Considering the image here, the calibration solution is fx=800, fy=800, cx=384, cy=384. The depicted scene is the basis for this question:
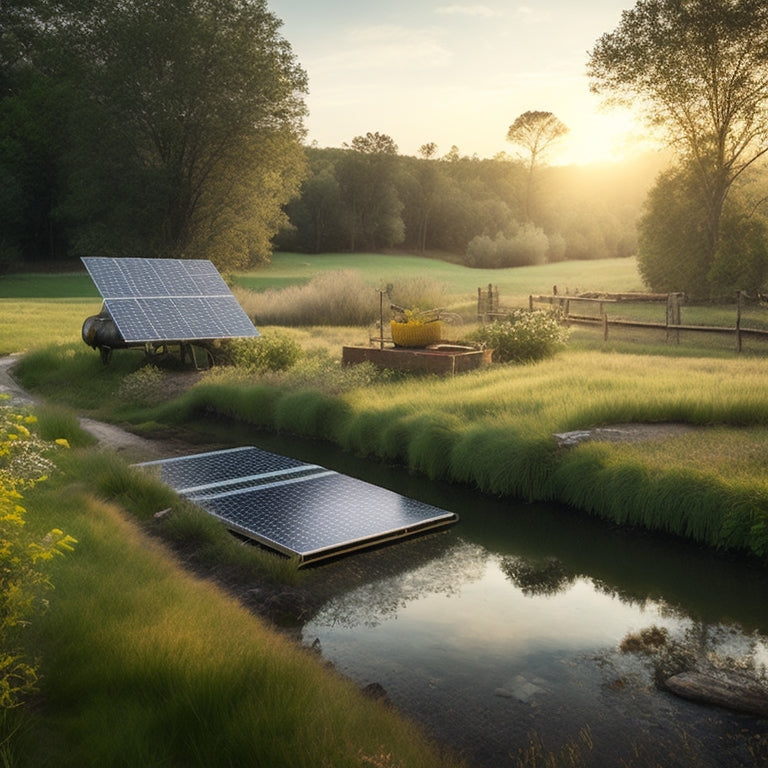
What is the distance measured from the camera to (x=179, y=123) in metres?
33.0

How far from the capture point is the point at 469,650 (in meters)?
6.31

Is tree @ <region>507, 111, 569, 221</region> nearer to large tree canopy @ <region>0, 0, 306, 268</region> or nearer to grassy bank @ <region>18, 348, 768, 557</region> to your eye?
large tree canopy @ <region>0, 0, 306, 268</region>

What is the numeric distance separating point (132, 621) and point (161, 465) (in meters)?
6.14

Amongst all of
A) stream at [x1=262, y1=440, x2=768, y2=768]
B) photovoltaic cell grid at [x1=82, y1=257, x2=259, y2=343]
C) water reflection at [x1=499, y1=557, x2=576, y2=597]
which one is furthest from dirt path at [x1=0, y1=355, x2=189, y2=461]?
water reflection at [x1=499, y1=557, x2=576, y2=597]

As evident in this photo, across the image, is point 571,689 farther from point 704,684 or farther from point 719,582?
point 719,582

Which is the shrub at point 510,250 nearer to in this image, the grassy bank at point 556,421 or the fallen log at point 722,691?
the grassy bank at point 556,421

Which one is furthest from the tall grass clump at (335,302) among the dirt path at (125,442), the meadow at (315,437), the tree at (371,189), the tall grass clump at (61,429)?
the tree at (371,189)

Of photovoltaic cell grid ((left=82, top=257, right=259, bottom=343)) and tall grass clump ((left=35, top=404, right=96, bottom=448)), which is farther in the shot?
photovoltaic cell grid ((left=82, top=257, right=259, bottom=343))

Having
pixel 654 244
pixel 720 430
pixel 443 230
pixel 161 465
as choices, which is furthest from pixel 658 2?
pixel 443 230

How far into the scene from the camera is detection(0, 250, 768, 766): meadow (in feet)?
14.4

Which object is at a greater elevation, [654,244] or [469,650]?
[654,244]

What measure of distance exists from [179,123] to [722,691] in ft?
106

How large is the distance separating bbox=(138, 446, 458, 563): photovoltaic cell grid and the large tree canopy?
78.9ft

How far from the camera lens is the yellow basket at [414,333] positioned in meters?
16.9
